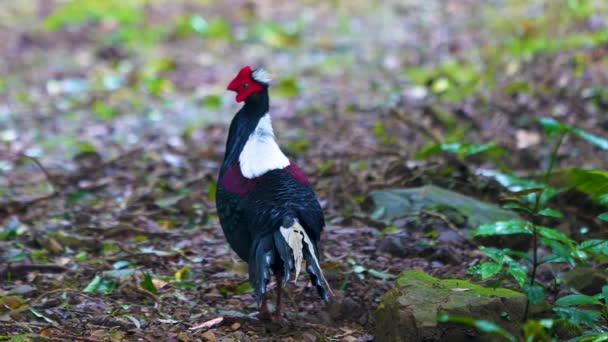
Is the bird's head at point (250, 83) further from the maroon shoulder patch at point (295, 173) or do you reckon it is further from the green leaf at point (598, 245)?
the green leaf at point (598, 245)

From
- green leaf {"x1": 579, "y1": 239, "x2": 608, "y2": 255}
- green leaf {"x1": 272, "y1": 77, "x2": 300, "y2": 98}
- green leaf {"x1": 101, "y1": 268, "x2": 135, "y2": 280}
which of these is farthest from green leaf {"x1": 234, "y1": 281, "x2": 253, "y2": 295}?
green leaf {"x1": 272, "y1": 77, "x2": 300, "y2": 98}

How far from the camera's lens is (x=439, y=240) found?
4422 millimetres

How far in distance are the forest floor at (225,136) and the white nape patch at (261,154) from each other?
63cm

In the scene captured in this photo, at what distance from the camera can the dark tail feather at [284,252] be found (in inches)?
127

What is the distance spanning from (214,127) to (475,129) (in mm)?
2235

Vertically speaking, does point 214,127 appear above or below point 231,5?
below

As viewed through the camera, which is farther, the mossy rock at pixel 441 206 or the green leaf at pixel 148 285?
the mossy rock at pixel 441 206

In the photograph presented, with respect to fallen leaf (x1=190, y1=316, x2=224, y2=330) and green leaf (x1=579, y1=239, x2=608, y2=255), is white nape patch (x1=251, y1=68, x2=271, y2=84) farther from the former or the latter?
green leaf (x1=579, y1=239, x2=608, y2=255)

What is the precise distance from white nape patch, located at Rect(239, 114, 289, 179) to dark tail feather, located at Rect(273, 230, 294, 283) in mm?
376

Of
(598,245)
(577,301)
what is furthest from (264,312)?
(598,245)

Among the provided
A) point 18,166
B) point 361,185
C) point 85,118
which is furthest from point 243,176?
point 85,118

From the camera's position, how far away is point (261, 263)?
10.8 ft

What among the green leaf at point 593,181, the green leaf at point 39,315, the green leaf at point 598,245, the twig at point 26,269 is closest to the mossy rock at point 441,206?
the green leaf at point 593,181

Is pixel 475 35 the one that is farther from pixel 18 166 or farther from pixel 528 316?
pixel 528 316
